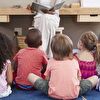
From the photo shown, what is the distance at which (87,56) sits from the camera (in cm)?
230

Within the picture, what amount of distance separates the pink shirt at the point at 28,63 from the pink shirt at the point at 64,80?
0.29 metres

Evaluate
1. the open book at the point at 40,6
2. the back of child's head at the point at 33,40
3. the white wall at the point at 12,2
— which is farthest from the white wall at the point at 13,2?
the back of child's head at the point at 33,40

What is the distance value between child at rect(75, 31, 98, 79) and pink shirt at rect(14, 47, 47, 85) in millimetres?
325

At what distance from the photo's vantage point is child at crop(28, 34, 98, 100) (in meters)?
1.95

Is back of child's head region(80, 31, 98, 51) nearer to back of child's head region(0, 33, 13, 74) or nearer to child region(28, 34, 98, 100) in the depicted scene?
child region(28, 34, 98, 100)

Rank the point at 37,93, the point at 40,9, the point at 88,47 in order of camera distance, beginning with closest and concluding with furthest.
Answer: the point at 37,93 → the point at 88,47 → the point at 40,9

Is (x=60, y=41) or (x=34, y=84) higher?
(x=60, y=41)

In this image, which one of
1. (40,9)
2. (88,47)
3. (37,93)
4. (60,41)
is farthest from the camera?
(40,9)

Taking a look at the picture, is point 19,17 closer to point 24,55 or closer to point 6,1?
point 6,1

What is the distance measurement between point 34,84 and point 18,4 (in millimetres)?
2380

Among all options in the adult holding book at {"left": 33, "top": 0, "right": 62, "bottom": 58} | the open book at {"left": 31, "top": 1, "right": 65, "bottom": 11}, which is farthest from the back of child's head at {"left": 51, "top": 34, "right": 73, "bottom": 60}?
the open book at {"left": 31, "top": 1, "right": 65, "bottom": 11}

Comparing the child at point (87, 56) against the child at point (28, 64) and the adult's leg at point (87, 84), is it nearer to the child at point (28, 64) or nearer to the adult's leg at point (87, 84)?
the adult's leg at point (87, 84)

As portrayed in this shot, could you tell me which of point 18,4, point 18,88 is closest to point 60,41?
A: point 18,88

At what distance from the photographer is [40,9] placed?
12.2ft
